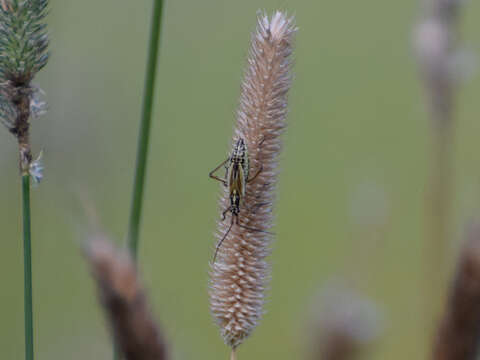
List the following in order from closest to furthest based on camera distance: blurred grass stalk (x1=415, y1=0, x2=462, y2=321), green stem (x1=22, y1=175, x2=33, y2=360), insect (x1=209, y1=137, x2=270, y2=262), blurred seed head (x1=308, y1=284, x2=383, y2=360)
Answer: blurred seed head (x1=308, y1=284, x2=383, y2=360)
green stem (x1=22, y1=175, x2=33, y2=360)
insect (x1=209, y1=137, x2=270, y2=262)
blurred grass stalk (x1=415, y1=0, x2=462, y2=321)

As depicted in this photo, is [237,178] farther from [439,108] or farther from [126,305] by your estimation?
[126,305]

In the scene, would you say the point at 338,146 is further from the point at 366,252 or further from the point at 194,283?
the point at 366,252

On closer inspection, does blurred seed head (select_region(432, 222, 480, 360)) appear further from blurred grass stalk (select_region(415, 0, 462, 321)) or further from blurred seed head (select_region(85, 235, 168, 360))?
blurred grass stalk (select_region(415, 0, 462, 321))

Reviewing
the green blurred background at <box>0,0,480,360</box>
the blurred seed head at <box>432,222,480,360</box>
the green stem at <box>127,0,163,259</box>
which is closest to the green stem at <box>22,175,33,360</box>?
the green stem at <box>127,0,163,259</box>

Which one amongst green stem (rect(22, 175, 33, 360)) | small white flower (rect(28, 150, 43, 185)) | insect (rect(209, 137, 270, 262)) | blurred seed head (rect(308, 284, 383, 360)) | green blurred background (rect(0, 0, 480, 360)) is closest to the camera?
blurred seed head (rect(308, 284, 383, 360))

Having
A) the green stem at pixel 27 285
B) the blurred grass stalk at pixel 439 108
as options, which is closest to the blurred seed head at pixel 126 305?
the green stem at pixel 27 285

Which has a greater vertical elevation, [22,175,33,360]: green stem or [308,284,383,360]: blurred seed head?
[308,284,383,360]: blurred seed head

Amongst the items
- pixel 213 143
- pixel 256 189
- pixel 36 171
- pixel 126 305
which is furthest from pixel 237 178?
pixel 213 143
